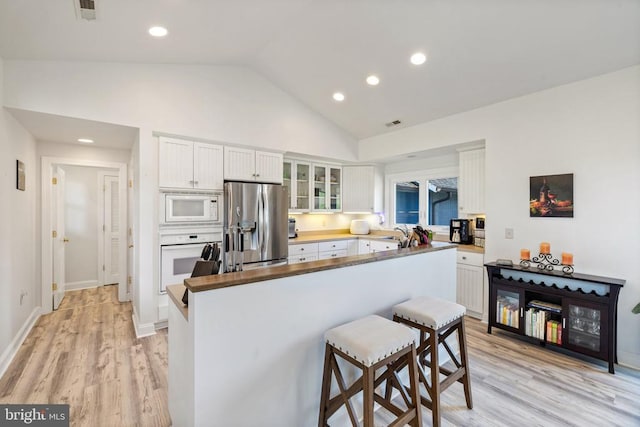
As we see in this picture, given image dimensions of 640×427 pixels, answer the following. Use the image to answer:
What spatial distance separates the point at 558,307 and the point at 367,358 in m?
2.61

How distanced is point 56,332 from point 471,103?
5.60 metres

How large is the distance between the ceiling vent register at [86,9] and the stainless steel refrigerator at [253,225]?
6.27 ft

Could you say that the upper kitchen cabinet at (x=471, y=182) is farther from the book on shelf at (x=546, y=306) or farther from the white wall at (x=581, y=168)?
the book on shelf at (x=546, y=306)

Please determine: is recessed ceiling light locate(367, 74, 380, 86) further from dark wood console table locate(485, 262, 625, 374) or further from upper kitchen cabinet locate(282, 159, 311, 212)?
dark wood console table locate(485, 262, 625, 374)

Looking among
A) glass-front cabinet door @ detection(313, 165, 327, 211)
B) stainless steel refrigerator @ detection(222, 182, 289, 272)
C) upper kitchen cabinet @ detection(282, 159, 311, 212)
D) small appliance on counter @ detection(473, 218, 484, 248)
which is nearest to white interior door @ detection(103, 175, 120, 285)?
stainless steel refrigerator @ detection(222, 182, 289, 272)

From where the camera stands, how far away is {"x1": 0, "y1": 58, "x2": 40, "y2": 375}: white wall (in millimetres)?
2566

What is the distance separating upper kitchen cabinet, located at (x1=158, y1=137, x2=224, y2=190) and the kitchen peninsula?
1929 millimetres

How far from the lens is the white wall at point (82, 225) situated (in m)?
5.02

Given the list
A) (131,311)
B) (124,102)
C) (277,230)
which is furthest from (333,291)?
(131,311)

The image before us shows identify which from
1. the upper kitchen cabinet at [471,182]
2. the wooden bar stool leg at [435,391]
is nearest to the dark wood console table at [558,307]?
the upper kitchen cabinet at [471,182]

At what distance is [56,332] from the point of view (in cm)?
328

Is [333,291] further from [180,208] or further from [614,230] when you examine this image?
[614,230]

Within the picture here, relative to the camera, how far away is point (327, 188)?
5250mm

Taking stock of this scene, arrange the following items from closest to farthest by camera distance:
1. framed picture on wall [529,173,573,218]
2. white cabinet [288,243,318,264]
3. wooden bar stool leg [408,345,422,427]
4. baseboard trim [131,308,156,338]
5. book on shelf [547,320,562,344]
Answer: wooden bar stool leg [408,345,422,427], book on shelf [547,320,562,344], framed picture on wall [529,173,573,218], baseboard trim [131,308,156,338], white cabinet [288,243,318,264]
